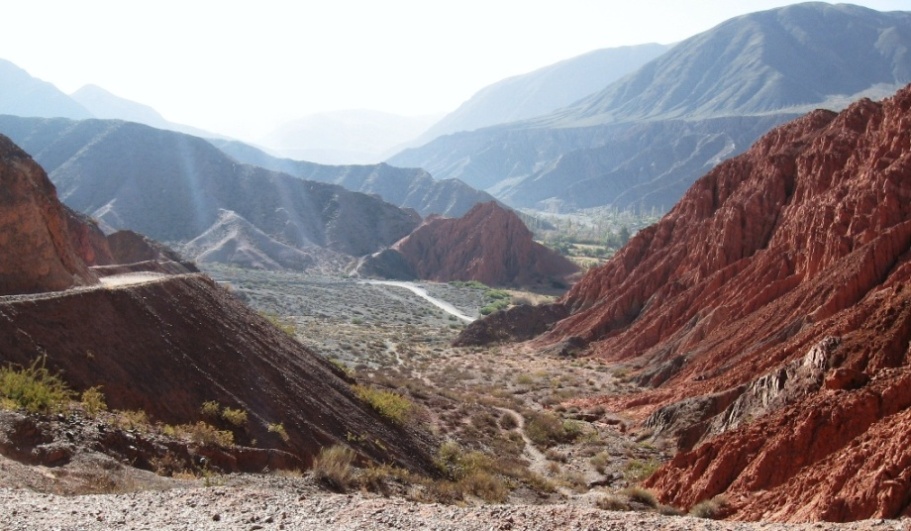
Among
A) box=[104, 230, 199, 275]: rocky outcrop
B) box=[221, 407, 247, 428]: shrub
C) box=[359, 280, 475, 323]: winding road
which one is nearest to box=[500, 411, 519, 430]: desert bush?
box=[221, 407, 247, 428]: shrub

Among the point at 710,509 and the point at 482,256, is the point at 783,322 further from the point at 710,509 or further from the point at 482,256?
the point at 482,256

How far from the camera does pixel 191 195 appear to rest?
120 metres

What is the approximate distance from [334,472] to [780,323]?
22089 mm

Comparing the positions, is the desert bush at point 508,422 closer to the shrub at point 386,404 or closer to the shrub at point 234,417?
the shrub at point 386,404

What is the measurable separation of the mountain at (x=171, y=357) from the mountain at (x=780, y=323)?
8331 millimetres

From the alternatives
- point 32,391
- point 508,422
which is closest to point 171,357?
point 32,391

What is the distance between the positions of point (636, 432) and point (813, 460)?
11689mm

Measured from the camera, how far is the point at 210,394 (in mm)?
16484

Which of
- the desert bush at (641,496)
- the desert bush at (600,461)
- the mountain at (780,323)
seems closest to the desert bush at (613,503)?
the desert bush at (641,496)

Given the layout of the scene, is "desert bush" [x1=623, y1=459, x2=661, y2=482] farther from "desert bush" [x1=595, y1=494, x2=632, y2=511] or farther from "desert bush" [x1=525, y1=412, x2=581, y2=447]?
"desert bush" [x1=525, y1=412, x2=581, y2=447]

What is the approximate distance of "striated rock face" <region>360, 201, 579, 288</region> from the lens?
9625 cm

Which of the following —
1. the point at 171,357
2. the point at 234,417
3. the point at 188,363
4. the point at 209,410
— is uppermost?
the point at 171,357

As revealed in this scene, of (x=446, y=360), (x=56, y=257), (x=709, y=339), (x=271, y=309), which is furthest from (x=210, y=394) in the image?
(x=271, y=309)

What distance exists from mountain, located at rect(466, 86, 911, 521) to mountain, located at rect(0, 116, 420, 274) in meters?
67.5
